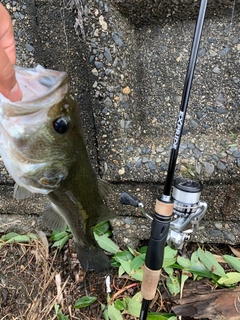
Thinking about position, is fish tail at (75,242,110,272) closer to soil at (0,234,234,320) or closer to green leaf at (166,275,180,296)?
soil at (0,234,234,320)

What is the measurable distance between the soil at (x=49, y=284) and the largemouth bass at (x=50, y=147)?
0.65m

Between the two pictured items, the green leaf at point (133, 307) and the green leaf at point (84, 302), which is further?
the green leaf at point (84, 302)

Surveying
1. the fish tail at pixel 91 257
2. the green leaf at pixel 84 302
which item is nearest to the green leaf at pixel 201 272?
the fish tail at pixel 91 257

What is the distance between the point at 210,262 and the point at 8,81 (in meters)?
1.58

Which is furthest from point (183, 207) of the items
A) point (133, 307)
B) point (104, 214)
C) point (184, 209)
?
point (133, 307)

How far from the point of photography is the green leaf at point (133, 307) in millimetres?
1989

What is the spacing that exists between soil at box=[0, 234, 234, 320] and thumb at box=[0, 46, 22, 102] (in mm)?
1395

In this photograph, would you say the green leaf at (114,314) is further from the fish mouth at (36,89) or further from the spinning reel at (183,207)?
the fish mouth at (36,89)

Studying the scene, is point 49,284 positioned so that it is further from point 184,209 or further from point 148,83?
point 148,83

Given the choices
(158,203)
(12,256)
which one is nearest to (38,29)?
(158,203)

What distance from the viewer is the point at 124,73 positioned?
2.02 metres

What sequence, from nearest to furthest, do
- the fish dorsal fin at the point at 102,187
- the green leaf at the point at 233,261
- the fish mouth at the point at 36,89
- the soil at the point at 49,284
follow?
the fish mouth at the point at 36,89 < the fish dorsal fin at the point at 102,187 < the green leaf at the point at 233,261 < the soil at the point at 49,284

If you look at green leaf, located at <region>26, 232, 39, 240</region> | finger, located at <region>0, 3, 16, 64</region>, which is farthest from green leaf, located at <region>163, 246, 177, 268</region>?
finger, located at <region>0, 3, 16, 64</region>

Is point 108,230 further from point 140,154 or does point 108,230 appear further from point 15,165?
point 15,165
